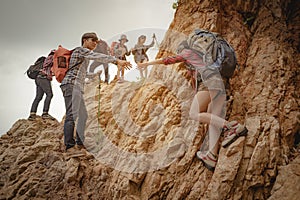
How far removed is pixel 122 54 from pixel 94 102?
9.07 ft

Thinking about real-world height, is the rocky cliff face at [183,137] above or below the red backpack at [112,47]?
below

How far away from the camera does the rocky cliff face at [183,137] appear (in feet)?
15.2

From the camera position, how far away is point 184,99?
609 centimetres

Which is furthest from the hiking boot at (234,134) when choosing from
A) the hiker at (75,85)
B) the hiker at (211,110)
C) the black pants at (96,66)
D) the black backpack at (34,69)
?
the black backpack at (34,69)

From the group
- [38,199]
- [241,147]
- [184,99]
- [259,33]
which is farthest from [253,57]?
[38,199]

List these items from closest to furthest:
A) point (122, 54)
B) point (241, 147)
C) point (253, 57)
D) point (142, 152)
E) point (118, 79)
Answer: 1. point (241, 147)
2. point (142, 152)
3. point (253, 57)
4. point (118, 79)
5. point (122, 54)

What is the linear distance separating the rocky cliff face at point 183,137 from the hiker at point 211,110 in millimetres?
170

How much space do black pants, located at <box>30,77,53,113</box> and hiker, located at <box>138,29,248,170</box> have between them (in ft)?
16.8

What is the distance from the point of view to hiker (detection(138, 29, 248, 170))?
4926mm

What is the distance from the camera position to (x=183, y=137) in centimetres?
555

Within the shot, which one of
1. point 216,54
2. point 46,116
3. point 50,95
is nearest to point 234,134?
point 216,54

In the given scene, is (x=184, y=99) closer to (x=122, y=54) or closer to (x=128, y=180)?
(x=128, y=180)

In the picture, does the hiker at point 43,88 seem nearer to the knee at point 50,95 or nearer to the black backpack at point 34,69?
the knee at point 50,95

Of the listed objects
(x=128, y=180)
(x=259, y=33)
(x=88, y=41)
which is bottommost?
(x=128, y=180)
